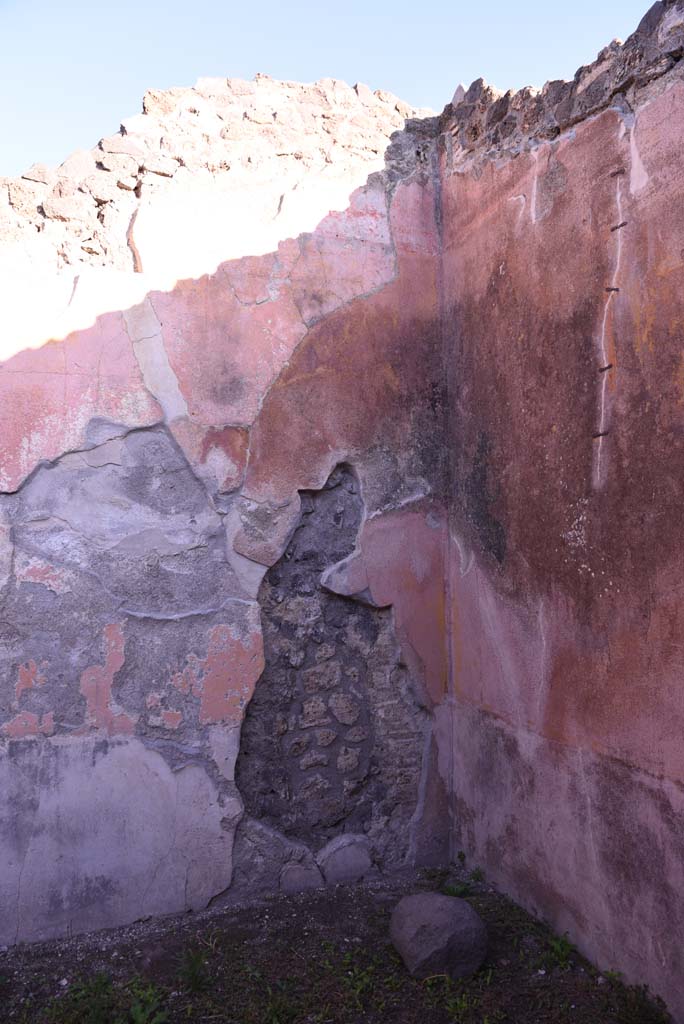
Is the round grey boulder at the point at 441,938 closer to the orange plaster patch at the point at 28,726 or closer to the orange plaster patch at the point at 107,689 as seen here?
the orange plaster patch at the point at 107,689

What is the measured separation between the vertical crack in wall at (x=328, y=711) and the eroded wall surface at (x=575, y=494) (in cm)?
23

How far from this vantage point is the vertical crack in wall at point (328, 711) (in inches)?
109

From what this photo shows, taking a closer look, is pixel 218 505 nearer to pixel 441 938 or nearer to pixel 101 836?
pixel 101 836

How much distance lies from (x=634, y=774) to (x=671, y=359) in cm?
106

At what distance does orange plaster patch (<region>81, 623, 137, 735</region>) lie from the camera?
2.54 metres

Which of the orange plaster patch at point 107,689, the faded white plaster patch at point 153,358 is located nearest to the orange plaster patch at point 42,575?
the orange plaster patch at point 107,689

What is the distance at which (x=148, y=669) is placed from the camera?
2.61 m

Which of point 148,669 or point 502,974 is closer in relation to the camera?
point 502,974

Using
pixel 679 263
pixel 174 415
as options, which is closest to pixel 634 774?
pixel 679 263

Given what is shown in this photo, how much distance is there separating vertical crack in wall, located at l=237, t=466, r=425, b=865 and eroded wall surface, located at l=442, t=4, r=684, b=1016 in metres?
0.23

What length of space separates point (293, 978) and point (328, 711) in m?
0.85

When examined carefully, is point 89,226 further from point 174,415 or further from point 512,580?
point 512,580

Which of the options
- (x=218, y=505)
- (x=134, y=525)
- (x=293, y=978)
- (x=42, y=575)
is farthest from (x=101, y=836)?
(x=218, y=505)

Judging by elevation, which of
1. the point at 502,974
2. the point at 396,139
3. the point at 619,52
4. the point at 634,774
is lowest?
the point at 502,974
